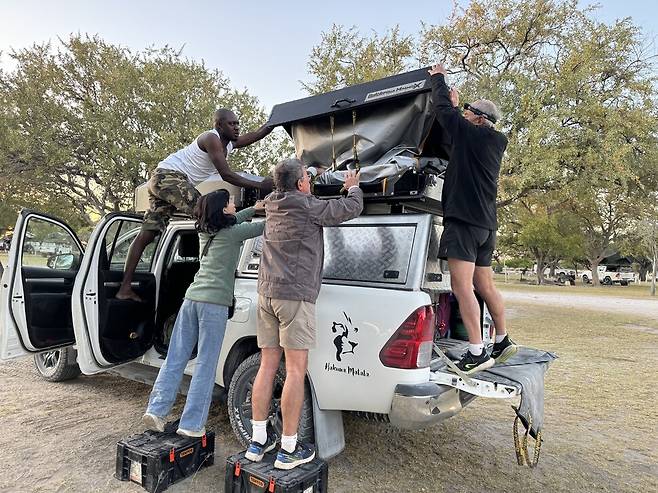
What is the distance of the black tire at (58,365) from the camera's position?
530cm

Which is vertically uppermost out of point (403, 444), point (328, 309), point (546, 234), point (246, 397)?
point (546, 234)

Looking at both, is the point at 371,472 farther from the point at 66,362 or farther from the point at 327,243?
the point at 66,362

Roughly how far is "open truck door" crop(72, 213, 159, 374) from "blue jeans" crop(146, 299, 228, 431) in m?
0.91

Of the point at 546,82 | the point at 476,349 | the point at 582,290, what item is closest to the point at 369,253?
the point at 476,349

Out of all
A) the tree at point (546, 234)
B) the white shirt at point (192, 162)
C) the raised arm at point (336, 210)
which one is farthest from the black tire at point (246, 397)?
the tree at point (546, 234)

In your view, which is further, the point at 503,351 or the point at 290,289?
the point at 503,351

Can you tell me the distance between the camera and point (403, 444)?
3994 mm

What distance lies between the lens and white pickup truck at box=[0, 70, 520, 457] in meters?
2.98

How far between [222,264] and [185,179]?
1.05 meters

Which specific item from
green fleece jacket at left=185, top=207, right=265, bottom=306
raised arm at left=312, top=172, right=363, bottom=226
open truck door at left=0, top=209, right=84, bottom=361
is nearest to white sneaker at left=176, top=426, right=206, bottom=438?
green fleece jacket at left=185, top=207, right=265, bottom=306

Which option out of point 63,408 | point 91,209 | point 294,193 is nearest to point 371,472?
point 294,193

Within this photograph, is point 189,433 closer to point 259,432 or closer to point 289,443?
point 259,432

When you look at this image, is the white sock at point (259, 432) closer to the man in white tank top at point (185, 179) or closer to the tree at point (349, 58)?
the man in white tank top at point (185, 179)

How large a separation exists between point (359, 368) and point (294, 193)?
1175 mm
